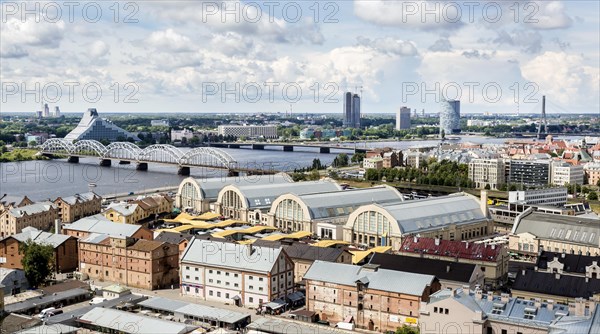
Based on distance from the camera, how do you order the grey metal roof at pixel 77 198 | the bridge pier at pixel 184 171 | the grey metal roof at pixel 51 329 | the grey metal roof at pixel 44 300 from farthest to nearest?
1. the bridge pier at pixel 184 171
2. the grey metal roof at pixel 77 198
3. the grey metal roof at pixel 44 300
4. the grey metal roof at pixel 51 329

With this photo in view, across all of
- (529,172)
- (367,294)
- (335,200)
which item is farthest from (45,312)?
(529,172)

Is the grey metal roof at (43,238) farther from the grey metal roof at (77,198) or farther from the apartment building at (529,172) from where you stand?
the apartment building at (529,172)

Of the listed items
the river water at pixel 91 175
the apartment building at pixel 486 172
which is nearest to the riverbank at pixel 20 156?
the river water at pixel 91 175

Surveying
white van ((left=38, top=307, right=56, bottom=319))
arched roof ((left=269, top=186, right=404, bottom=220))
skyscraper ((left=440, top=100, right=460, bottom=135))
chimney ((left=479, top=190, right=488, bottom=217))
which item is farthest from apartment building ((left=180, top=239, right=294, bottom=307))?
skyscraper ((left=440, top=100, right=460, bottom=135))

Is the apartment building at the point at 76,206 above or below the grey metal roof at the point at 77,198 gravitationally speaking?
below

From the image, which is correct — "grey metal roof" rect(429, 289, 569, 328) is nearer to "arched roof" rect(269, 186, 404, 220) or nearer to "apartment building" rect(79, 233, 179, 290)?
"apartment building" rect(79, 233, 179, 290)

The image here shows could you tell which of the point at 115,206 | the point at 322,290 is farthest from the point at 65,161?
the point at 322,290

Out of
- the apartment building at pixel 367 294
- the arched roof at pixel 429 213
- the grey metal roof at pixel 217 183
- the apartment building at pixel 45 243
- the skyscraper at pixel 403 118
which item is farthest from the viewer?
the skyscraper at pixel 403 118

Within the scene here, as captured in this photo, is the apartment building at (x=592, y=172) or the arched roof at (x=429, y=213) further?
the apartment building at (x=592, y=172)
